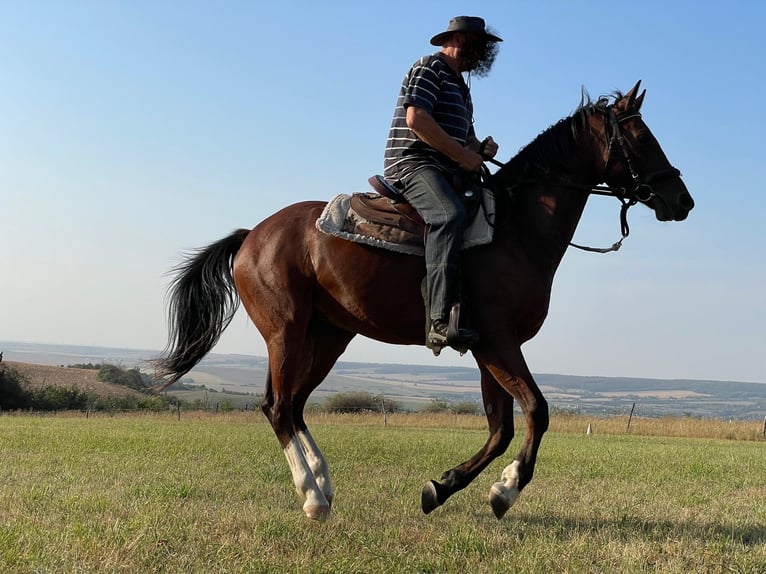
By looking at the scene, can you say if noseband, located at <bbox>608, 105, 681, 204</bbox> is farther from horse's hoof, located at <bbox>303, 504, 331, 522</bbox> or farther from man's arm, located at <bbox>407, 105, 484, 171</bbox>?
horse's hoof, located at <bbox>303, 504, 331, 522</bbox>

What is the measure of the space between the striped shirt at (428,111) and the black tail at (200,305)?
6.90 feet

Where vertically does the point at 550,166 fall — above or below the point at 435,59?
below

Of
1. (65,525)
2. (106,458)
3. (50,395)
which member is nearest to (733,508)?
(65,525)

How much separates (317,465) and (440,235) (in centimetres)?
223

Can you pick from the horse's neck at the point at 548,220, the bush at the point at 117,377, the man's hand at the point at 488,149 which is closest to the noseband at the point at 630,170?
the horse's neck at the point at 548,220

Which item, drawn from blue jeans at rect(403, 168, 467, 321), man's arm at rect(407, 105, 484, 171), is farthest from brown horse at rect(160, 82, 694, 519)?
man's arm at rect(407, 105, 484, 171)

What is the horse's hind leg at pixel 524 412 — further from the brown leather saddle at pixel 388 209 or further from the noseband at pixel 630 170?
the noseband at pixel 630 170

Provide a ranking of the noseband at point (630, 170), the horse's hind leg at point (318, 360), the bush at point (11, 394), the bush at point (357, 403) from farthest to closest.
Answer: the bush at point (357, 403)
the bush at point (11, 394)
the horse's hind leg at point (318, 360)
the noseband at point (630, 170)

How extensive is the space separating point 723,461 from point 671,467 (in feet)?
8.40

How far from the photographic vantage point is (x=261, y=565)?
13.8 ft

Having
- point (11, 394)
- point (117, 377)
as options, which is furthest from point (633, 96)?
point (117, 377)

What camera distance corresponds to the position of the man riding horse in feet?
18.2

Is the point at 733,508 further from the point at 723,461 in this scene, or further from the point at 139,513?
the point at 723,461

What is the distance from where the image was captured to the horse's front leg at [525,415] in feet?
17.5
